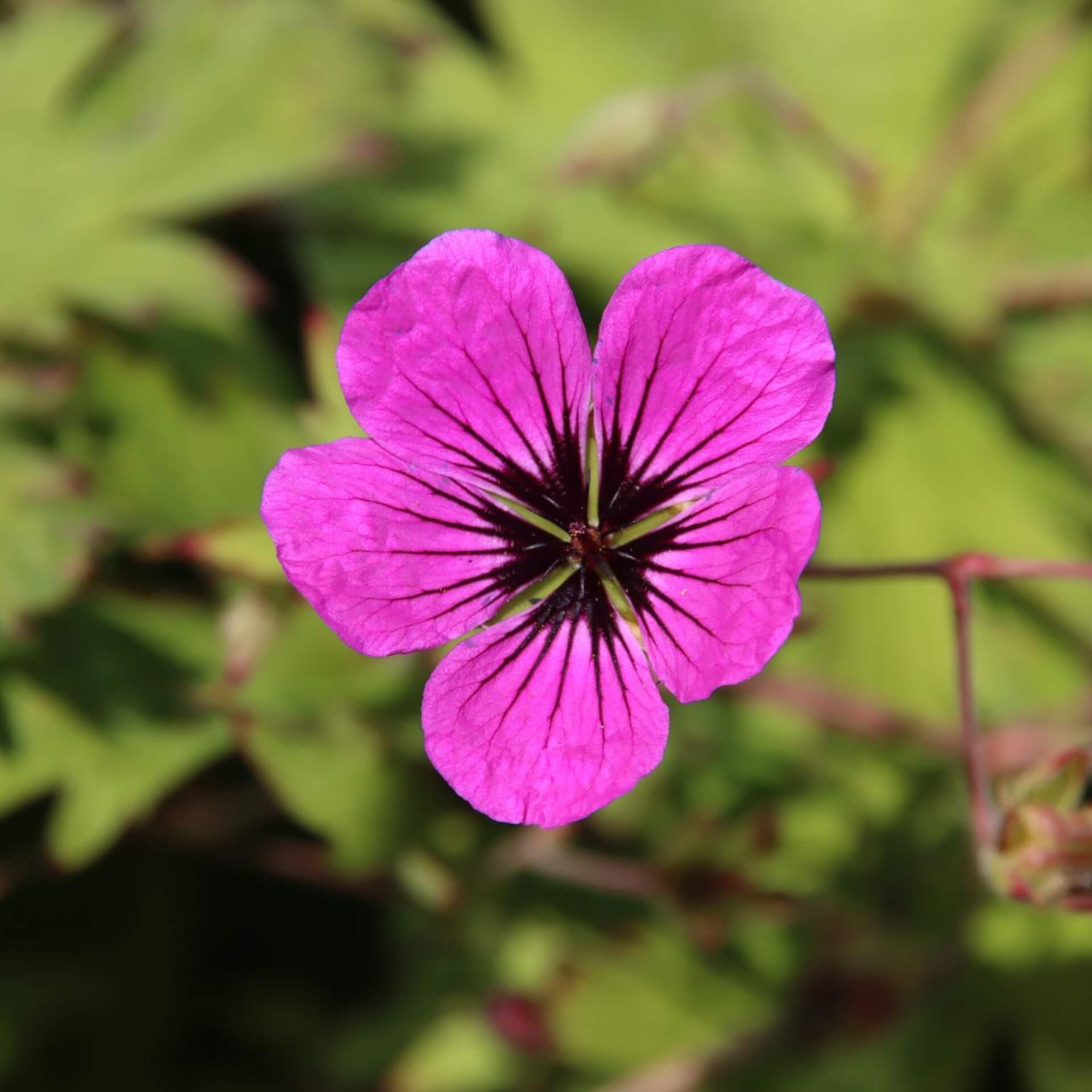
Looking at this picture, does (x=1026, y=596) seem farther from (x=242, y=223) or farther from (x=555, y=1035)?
(x=242, y=223)

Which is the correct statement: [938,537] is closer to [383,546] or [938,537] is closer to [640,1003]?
[640,1003]

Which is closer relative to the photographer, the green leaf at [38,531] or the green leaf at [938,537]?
the green leaf at [38,531]

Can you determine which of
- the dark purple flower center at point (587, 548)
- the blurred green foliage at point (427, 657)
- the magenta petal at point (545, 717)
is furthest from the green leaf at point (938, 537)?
the magenta petal at point (545, 717)

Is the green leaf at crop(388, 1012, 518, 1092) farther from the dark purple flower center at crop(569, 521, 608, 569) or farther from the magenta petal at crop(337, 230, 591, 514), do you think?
the magenta petal at crop(337, 230, 591, 514)

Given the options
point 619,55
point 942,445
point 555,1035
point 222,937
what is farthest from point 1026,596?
point 222,937

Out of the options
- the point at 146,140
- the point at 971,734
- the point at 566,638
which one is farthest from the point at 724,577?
the point at 146,140

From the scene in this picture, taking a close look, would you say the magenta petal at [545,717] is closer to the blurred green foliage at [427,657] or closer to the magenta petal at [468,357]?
the magenta petal at [468,357]
